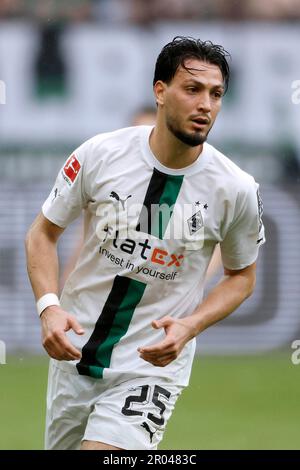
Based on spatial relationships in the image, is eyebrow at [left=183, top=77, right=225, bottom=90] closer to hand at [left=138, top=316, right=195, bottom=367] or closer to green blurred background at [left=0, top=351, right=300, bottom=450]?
hand at [left=138, top=316, right=195, bottom=367]

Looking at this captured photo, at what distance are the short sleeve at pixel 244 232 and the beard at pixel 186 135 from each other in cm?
34

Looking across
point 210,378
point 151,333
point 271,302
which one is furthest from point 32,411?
point 151,333

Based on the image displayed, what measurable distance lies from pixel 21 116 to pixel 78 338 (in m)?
7.10

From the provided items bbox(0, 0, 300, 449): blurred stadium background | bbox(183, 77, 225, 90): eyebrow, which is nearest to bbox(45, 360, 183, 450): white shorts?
bbox(183, 77, 225, 90): eyebrow

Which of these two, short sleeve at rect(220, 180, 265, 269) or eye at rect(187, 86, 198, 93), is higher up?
eye at rect(187, 86, 198, 93)

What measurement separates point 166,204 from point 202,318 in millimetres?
581

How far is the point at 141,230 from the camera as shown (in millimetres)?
6062

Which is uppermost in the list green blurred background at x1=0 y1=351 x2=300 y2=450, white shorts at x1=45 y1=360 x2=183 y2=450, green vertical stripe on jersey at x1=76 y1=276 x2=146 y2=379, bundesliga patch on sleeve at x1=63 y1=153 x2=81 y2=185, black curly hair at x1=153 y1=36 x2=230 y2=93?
black curly hair at x1=153 y1=36 x2=230 y2=93

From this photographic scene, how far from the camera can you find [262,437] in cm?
961

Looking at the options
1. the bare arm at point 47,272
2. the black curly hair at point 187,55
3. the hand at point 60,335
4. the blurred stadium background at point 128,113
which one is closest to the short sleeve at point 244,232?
the black curly hair at point 187,55

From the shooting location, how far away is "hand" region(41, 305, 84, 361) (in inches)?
220

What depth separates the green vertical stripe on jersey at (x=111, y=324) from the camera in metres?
6.09

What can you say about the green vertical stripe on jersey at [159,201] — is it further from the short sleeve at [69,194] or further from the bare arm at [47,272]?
the bare arm at [47,272]

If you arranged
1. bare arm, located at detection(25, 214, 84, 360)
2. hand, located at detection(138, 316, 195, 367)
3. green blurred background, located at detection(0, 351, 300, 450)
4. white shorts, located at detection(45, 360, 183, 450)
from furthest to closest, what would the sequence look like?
green blurred background, located at detection(0, 351, 300, 450)
white shorts, located at detection(45, 360, 183, 450)
bare arm, located at detection(25, 214, 84, 360)
hand, located at detection(138, 316, 195, 367)
